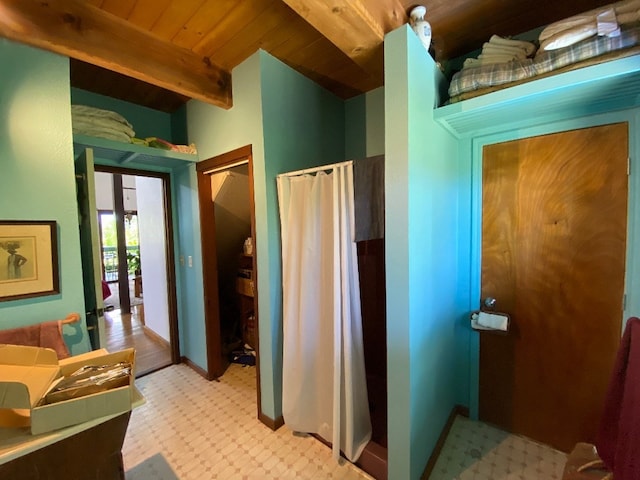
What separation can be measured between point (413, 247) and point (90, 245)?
1896mm

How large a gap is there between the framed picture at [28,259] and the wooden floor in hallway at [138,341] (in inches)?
64.2

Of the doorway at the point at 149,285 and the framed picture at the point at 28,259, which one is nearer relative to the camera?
the framed picture at the point at 28,259

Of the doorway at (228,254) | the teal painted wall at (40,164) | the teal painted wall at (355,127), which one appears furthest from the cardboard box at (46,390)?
the teal painted wall at (355,127)

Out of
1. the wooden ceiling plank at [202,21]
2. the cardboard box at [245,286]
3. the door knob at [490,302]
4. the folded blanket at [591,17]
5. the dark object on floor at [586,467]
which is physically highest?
the wooden ceiling plank at [202,21]

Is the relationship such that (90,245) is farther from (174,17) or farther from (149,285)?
(149,285)

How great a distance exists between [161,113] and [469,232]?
294 cm

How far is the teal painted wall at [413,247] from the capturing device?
121 cm

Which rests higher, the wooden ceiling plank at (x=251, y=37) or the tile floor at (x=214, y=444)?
the wooden ceiling plank at (x=251, y=37)

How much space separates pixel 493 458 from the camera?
1.60 metres

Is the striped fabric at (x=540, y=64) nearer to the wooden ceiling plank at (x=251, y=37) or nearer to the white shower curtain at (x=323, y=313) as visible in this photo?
the white shower curtain at (x=323, y=313)

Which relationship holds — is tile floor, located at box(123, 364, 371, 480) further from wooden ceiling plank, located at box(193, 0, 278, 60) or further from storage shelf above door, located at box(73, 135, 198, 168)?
wooden ceiling plank, located at box(193, 0, 278, 60)

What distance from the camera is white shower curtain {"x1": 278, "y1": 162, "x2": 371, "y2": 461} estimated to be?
156 cm

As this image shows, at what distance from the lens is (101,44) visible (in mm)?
1478

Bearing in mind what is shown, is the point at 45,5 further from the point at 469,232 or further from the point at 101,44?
the point at 469,232
